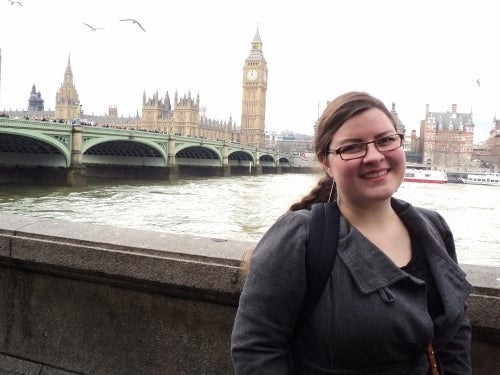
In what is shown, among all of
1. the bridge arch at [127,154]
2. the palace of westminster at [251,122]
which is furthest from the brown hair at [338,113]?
the palace of westminster at [251,122]

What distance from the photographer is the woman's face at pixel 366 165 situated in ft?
3.69

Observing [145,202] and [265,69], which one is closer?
[145,202]

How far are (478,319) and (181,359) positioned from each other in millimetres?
994

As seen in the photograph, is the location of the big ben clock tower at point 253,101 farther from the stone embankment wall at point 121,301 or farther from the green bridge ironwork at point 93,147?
the stone embankment wall at point 121,301

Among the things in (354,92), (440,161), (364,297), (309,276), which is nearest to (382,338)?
(364,297)

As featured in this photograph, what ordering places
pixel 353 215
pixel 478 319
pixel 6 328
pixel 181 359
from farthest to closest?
pixel 6 328, pixel 181 359, pixel 478 319, pixel 353 215

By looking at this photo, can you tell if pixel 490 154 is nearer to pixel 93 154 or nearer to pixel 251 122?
pixel 251 122

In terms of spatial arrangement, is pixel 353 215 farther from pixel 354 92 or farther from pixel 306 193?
pixel 354 92

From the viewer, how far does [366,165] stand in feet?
3.68

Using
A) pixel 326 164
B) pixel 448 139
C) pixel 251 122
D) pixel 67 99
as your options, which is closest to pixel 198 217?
pixel 326 164

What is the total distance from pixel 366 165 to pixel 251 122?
294ft

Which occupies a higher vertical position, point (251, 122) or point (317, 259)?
point (251, 122)

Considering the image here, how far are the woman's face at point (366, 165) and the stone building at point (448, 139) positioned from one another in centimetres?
7261

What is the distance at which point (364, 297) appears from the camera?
1.02 meters
